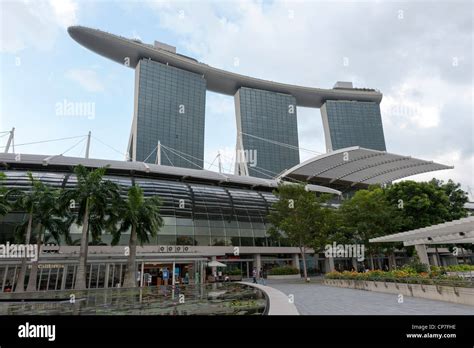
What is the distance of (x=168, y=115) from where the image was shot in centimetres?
11688

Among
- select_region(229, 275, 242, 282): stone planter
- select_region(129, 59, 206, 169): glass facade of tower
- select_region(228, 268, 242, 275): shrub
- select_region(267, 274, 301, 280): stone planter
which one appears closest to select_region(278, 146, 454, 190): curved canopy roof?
select_region(228, 268, 242, 275): shrub

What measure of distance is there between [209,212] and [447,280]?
33.3m

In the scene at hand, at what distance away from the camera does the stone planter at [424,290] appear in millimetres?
13828

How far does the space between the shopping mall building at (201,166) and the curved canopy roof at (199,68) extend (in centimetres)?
46

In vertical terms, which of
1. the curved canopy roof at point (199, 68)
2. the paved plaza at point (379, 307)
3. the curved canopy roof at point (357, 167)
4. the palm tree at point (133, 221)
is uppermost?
the curved canopy roof at point (199, 68)

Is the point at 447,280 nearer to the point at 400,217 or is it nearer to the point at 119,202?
the point at 400,217

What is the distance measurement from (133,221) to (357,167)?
5114 cm

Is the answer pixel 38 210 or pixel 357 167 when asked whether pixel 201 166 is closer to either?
pixel 357 167

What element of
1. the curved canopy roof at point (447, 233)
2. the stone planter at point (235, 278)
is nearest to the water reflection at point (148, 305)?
the curved canopy roof at point (447, 233)

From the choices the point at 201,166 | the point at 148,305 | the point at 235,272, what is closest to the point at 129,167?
the point at 235,272

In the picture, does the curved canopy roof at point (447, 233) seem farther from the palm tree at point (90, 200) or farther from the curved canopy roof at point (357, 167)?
the curved canopy roof at point (357, 167)

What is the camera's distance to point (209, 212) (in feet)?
149
